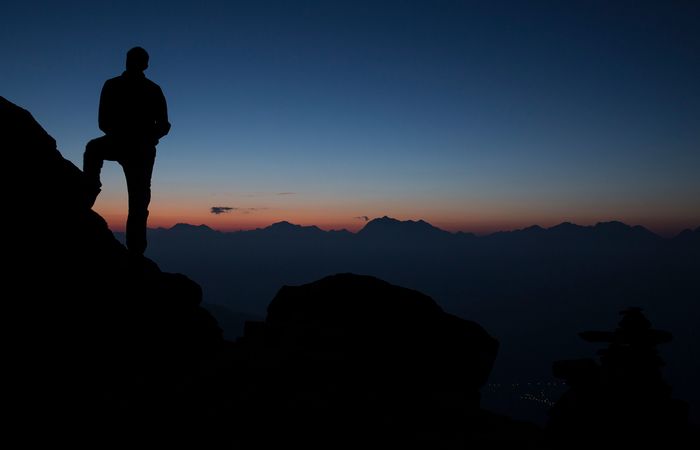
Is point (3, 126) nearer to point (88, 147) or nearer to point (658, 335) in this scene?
point (88, 147)

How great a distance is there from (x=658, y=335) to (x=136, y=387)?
1139 centimetres

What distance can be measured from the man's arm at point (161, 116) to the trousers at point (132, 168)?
1.79 ft

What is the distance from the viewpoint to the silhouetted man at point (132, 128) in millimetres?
11367

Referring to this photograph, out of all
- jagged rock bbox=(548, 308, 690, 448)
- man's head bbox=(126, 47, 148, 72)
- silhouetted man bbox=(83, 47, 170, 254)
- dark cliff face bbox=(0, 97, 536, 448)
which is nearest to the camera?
dark cliff face bbox=(0, 97, 536, 448)

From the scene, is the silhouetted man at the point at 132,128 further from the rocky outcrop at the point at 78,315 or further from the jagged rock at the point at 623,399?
the jagged rock at the point at 623,399

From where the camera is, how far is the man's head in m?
11.6

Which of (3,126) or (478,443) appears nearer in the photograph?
(478,443)

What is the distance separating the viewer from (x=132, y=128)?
11.6 m

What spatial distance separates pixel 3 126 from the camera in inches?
379

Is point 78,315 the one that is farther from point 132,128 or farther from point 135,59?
point 135,59

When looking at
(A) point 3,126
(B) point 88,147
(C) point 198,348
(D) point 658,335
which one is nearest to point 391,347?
(C) point 198,348

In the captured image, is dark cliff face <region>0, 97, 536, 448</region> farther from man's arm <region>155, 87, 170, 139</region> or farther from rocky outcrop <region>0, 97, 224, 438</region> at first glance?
man's arm <region>155, 87, 170, 139</region>

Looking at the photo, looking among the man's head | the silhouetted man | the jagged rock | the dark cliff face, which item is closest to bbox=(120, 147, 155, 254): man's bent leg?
the silhouetted man

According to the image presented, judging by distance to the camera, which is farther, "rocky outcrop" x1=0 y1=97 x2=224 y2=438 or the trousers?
the trousers
